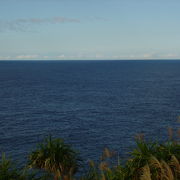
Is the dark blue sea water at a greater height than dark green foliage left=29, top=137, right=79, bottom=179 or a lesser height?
lesser

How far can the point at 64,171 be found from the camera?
25.9 metres

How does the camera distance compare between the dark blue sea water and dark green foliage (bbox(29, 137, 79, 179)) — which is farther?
the dark blue sea water

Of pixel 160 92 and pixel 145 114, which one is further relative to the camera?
pixel 160 92

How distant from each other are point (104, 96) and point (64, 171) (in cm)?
11484

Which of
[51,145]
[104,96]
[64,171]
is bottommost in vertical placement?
[104,96]

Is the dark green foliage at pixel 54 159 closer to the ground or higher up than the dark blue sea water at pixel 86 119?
higher up

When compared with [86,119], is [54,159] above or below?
above

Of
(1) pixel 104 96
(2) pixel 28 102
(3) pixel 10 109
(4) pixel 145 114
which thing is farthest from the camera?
(1) pixel 104 96

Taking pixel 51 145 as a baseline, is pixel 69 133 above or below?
below

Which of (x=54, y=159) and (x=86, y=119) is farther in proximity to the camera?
(x=86, y=119)

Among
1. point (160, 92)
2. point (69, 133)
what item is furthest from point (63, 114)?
point (160, 92)

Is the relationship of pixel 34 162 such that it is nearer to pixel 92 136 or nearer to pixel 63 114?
pixel 92 136

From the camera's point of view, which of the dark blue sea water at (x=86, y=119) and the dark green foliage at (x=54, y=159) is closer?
the dark green foliage at (x=54, y=159)

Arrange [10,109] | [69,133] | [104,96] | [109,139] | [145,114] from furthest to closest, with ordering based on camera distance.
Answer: [104,96] < [10,109] < [145,114] < [69,133] < [109,139]
